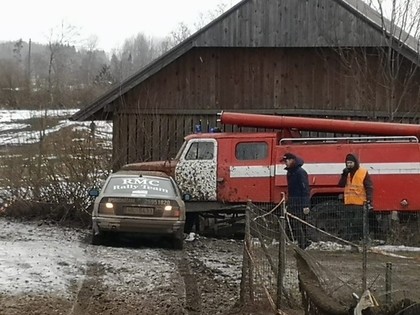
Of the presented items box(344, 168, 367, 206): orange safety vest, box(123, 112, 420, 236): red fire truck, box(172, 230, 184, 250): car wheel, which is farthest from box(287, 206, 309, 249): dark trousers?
box(123, 112, 420, 236): red fire truck

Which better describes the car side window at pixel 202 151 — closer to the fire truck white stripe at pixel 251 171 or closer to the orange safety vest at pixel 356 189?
the fire truck white stripe at pixel 251 171

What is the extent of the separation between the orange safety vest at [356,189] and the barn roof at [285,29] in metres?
7.28

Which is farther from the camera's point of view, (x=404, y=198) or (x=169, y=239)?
(x=404, y=198)

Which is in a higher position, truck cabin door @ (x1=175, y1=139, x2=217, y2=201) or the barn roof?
the barn roof

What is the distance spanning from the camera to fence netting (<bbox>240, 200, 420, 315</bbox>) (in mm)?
6384

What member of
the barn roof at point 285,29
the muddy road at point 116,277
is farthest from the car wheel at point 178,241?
the barn roof at point 285,29

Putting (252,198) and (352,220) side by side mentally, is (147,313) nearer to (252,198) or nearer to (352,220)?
(352,220)

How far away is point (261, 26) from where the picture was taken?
21.0m

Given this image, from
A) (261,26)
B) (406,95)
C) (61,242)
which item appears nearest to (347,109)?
(406,95)

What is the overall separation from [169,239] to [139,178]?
140 centimetres

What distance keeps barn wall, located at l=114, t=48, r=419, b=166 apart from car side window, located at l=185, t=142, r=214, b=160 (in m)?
4.59

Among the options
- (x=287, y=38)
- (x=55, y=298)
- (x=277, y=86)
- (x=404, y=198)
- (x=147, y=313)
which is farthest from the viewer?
(x=277, y=86)

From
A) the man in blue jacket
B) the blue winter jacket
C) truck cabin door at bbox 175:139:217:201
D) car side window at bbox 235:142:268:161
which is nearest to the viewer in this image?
the man in blue jacket

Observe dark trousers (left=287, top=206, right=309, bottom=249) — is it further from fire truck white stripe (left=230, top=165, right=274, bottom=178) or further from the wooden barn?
the wooden barn
